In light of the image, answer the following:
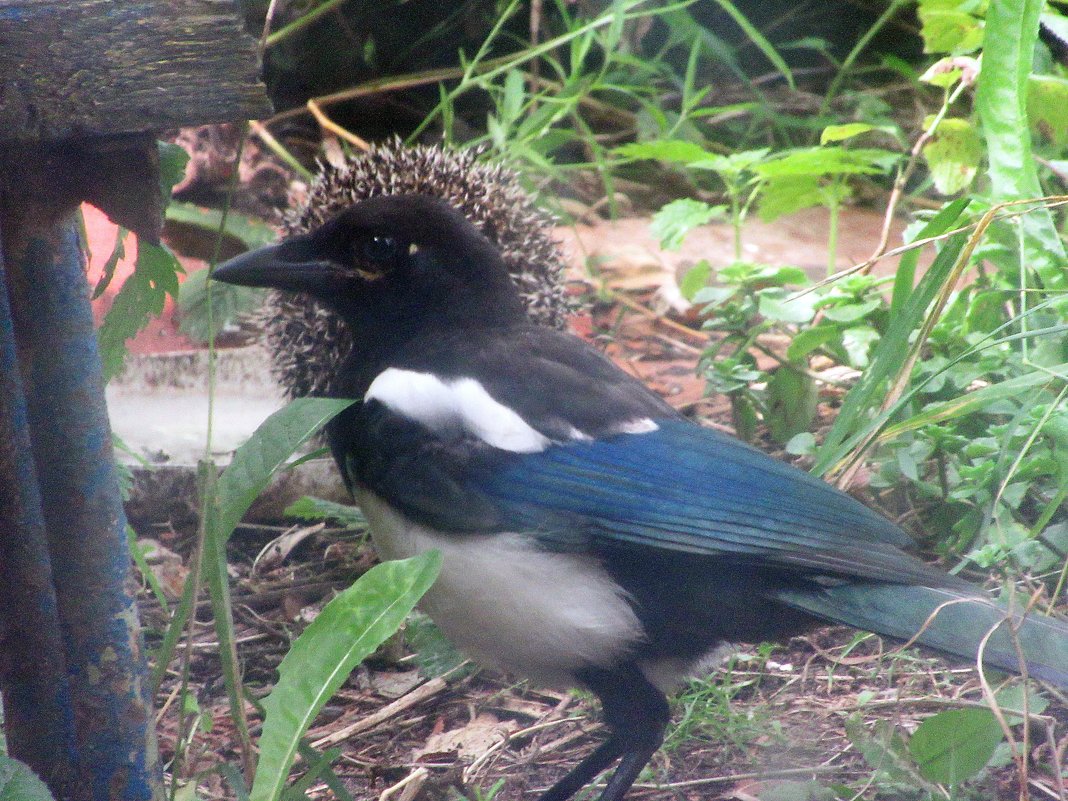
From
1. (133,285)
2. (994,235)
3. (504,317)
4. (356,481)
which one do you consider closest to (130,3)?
(133,285)

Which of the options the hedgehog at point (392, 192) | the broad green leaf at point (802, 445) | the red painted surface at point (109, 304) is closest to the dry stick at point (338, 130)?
the red painted surface at point (109, 304)

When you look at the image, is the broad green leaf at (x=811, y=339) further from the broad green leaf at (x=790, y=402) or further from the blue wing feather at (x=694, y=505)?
the blue wing feather at (x=694, y=505)

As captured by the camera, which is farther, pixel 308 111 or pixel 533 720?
pixel 308 111

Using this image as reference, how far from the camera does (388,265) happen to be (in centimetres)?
221

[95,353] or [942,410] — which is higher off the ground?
[95,353]

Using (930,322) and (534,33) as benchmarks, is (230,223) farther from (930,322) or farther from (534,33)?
(930,322)

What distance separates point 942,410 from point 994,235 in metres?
0.49

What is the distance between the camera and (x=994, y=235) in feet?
8.14

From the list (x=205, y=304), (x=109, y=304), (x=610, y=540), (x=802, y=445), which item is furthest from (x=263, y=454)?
(x=109, y=304)

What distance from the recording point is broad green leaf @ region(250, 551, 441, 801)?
150 centimetres

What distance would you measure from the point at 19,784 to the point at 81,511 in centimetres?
32

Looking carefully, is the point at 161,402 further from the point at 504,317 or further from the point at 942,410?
the point at 942,410

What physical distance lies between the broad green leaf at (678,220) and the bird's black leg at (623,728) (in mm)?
1413

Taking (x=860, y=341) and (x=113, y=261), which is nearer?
(x=113, y=261)
